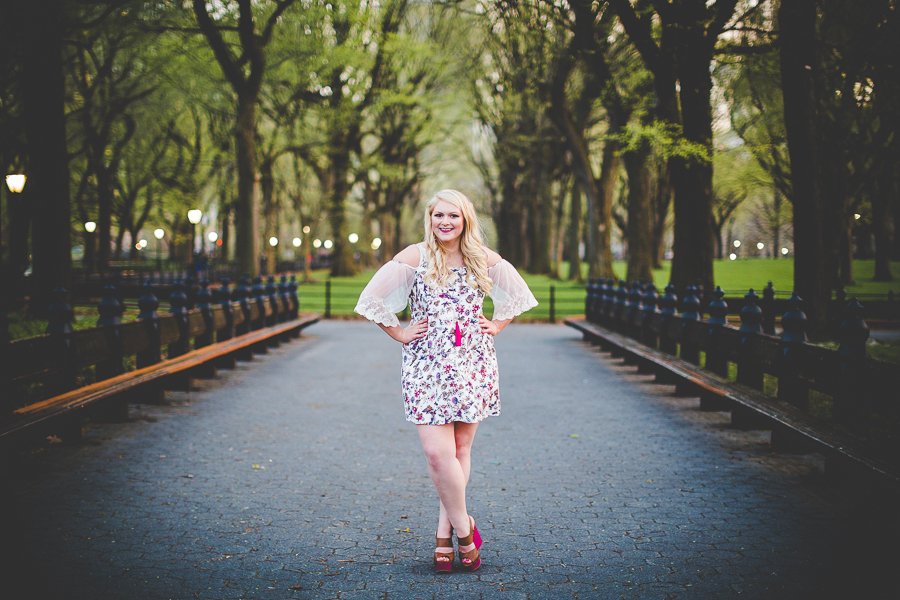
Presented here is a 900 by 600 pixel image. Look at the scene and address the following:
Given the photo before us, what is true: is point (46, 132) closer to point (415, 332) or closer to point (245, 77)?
point (245, 77)

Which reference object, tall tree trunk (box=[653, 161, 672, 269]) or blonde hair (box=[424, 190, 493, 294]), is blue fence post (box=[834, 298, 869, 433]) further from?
tall tree trunk (box=[653, 161, 672, 269])

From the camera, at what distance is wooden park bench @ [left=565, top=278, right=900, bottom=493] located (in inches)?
181

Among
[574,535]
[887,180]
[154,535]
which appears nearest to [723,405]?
[574,535]

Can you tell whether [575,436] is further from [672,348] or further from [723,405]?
[672,348]

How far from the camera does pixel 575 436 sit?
7.08 metres

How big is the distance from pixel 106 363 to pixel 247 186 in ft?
40.4

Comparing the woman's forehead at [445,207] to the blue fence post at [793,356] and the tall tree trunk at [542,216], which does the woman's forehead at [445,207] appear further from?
the tall tree trunk at [542,216]

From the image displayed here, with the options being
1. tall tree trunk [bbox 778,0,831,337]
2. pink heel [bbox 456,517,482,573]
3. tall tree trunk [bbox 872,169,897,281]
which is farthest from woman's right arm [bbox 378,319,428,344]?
tall tree trunk [bbox 872,169,897,281]

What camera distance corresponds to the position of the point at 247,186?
1912cm

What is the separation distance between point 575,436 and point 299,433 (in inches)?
101

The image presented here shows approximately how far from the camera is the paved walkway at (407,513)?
370 cm

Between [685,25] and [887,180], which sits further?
[887,180]

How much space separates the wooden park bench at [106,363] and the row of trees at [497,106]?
16.9 feet

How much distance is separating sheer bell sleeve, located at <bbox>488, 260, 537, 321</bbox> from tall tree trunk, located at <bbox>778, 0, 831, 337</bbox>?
7.50 m
